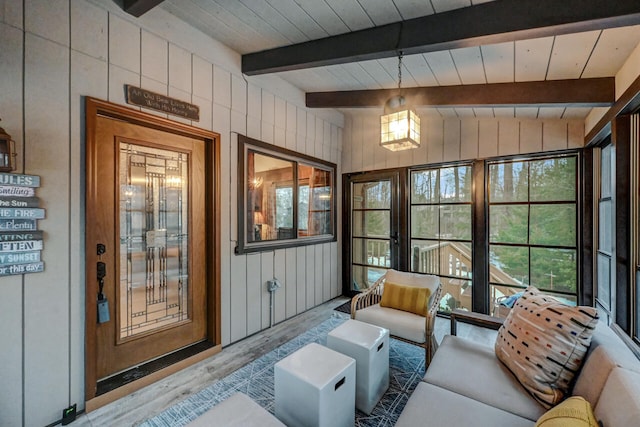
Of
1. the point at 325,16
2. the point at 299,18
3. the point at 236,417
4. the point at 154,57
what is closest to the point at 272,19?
the point at 299,18

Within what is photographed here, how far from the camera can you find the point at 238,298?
9.82 feet

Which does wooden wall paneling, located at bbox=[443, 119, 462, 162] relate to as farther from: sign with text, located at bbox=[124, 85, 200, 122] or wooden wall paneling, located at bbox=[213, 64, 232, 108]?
sign with text, located at bbox=[124, 85, 200, 122]

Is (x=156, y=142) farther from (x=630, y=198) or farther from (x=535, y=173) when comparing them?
(x=535, y=173)

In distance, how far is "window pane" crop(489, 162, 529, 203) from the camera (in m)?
3.30

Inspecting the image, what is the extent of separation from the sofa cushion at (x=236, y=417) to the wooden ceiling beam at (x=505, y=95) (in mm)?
3050

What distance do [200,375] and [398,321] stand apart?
180cm

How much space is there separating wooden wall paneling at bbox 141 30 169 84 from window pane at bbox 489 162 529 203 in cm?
372

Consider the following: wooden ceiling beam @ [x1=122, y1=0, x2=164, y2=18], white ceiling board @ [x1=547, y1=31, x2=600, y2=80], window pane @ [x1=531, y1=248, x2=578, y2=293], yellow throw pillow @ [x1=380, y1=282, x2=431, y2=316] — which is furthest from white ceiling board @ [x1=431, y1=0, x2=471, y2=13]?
window pane @ [x1=531, y1=248, x2=578, y2=293]

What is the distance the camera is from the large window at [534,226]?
305 cm

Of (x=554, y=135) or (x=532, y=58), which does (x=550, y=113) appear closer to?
(x=554, y=135)

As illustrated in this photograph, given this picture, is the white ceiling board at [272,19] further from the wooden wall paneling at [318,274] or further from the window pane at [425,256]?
the window pane at [425,256]

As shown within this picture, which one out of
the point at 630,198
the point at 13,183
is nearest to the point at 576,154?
the point at 630,198

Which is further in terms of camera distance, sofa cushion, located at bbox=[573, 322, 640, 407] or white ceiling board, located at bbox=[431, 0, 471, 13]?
white ceiling board, located at bbox=[431, 0, 471, 13]

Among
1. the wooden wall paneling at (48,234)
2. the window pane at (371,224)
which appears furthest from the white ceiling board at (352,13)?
the window pane at (371,224)
